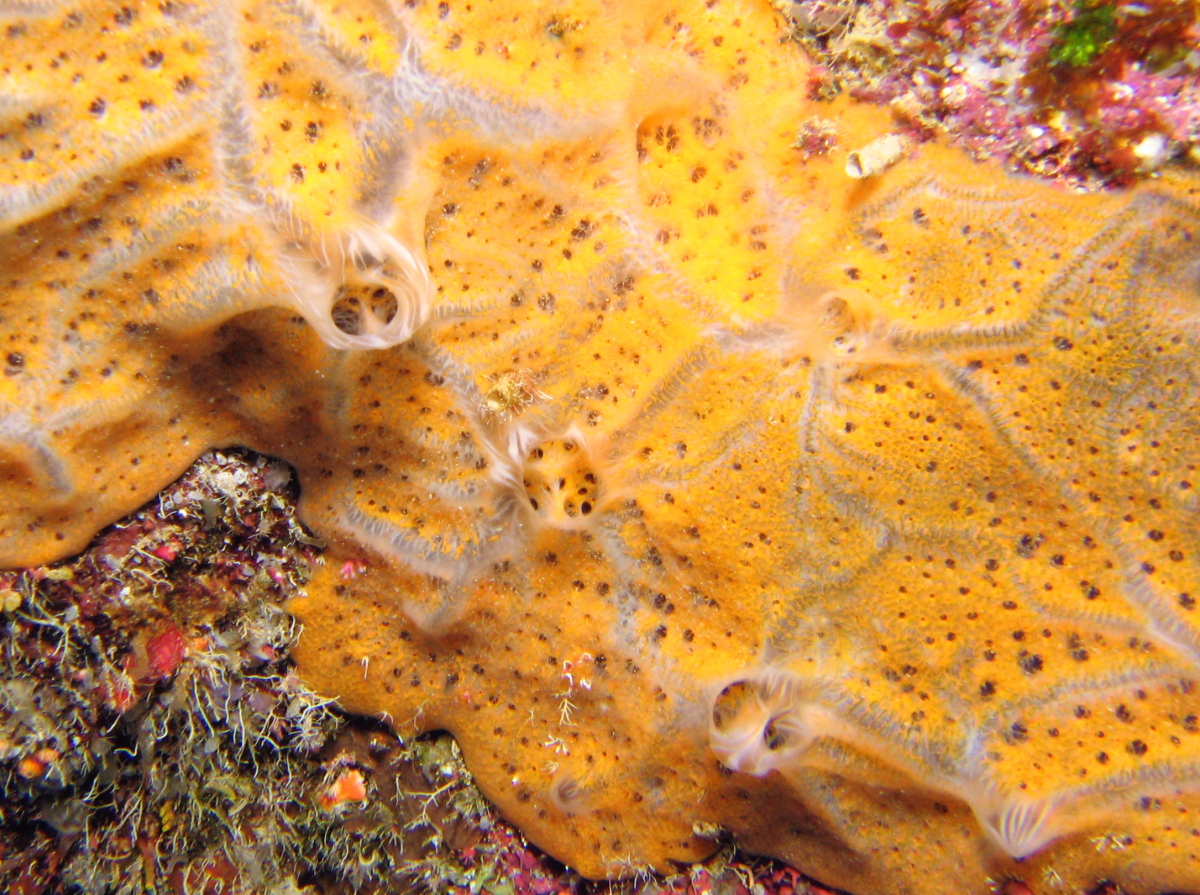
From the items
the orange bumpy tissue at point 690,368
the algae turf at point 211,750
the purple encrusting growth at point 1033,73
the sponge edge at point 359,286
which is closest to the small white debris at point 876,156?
the orange bumpy tissue at point 690,368

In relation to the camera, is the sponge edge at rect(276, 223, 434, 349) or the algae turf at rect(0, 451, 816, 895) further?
the algae turf at rect(0, 451, 816, 895)

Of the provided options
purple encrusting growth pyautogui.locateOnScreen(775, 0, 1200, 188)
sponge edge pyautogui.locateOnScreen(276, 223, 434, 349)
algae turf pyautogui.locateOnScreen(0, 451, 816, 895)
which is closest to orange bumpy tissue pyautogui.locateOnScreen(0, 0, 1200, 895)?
sponge edge pyautogui.locateOnScreen(276, 223, 434, 349)

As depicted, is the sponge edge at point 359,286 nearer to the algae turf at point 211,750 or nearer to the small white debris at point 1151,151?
the algae turf at point 211,750

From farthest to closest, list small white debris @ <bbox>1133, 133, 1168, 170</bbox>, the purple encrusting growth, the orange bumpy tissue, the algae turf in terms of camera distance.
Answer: the algae turf < the orange bumpy tissue < small white debris @ <bbox>1133, 133, 1168, 170</bbox> < the purple encrusting growth

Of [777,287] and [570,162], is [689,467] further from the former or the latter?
[570,162]

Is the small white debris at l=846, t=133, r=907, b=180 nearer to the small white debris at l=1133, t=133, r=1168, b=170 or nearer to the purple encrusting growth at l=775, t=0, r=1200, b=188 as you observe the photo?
the purple encrusting growth at l=775, t=0, r=1200, b=188

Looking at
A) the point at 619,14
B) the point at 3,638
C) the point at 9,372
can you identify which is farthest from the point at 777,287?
the point at 3,638
